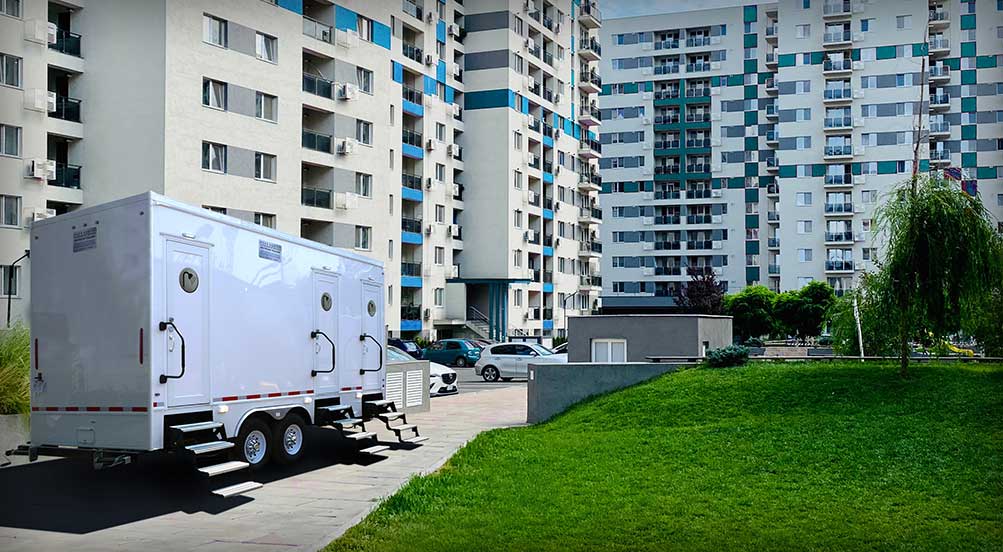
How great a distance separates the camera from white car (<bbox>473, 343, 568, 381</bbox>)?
3681 cm

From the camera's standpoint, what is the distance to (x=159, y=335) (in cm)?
1098

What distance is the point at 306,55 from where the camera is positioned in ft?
146

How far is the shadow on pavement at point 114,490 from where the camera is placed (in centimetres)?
1058

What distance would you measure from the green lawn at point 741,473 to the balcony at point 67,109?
979 inches

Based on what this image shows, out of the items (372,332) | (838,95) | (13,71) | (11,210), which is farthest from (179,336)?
(838,95)

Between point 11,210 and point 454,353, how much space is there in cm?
2064

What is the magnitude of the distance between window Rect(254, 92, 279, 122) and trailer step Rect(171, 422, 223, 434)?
29848 millimetres

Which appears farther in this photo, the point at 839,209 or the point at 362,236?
the point at 839,209

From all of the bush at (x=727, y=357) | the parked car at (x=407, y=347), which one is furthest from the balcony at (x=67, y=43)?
the bush at (x=727, y=357)

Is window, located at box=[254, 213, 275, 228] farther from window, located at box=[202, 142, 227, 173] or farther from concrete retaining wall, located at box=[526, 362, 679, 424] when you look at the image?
Result: concrete retaining wall, located at box=[526, 362, 679, 424]

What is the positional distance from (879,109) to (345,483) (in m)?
75.3

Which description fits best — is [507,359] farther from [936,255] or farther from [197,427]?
[197,427]

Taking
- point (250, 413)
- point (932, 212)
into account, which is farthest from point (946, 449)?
point (250, 413)

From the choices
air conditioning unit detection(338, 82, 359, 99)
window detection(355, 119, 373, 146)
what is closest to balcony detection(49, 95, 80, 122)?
air conditioning unit detection(338, 82, 359, 99)
